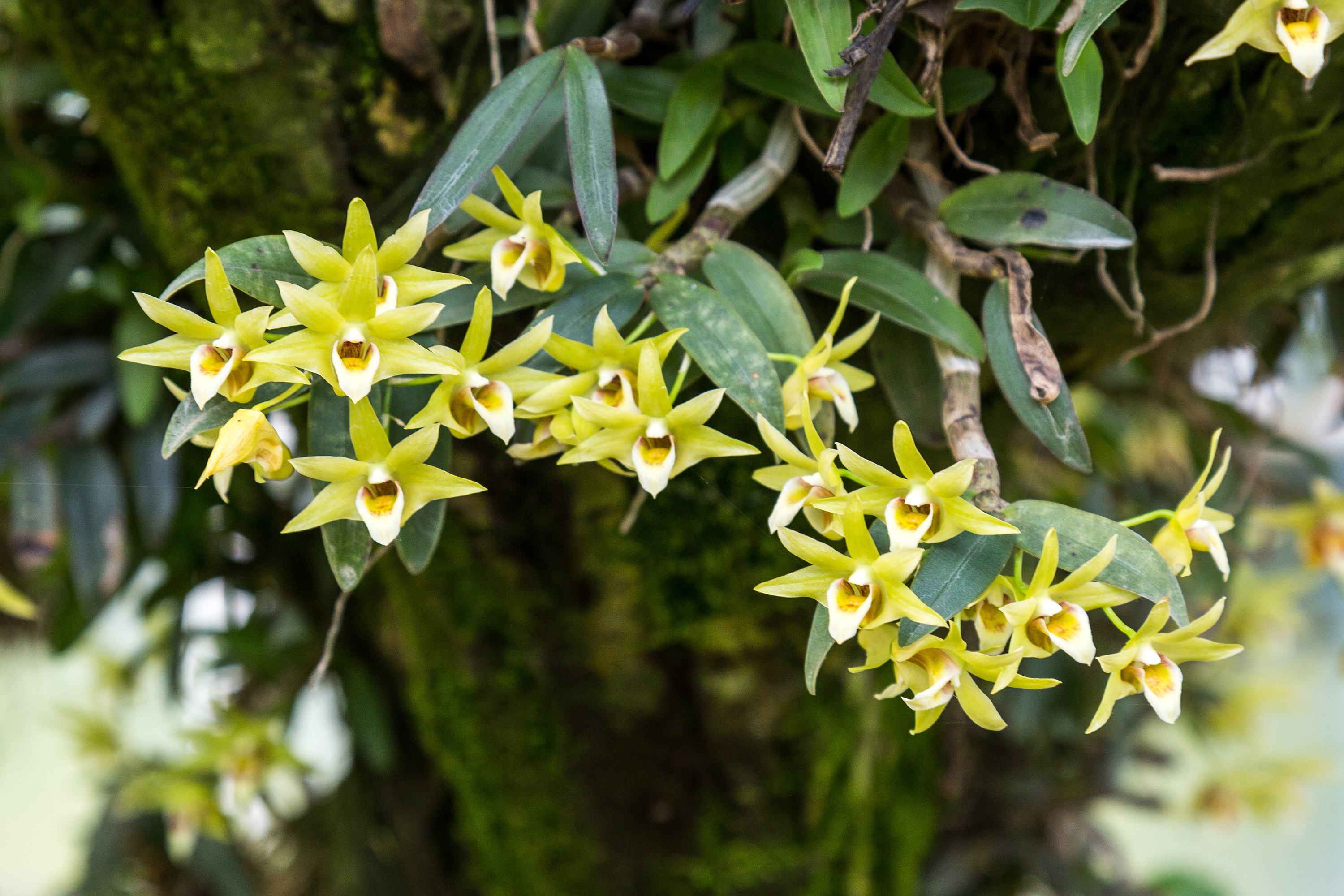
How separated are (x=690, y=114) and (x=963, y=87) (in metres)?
0.17

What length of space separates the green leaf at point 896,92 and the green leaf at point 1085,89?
0.23 feet

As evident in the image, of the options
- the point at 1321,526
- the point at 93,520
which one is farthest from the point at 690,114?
the point at 93,520

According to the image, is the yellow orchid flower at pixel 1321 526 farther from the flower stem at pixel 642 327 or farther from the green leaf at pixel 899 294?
the flower stem at pixel 642 327

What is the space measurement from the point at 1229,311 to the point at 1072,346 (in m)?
0.18

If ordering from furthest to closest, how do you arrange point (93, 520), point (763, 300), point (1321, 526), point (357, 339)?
point (93, 520) < point (1321, 526) < point (763, 300) < point (357, 339)

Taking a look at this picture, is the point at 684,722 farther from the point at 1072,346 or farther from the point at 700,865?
the point at 1072,346

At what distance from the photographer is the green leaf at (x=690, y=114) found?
54cm

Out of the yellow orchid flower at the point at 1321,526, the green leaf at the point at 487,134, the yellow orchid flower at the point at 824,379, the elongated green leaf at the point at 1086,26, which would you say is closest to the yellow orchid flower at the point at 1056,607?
the yellow orchid flower at the point at 824,379

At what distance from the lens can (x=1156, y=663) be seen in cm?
41

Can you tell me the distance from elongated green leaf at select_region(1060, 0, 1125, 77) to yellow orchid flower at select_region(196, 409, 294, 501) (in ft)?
1.39

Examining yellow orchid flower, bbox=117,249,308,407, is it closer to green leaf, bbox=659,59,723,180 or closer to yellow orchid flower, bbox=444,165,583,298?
yellow orchid flower, bbox=444,165,583,298

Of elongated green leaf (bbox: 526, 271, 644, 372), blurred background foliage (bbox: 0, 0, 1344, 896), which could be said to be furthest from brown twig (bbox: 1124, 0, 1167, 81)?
elongated green leaf (bbox: 526, 271, 644, 372)

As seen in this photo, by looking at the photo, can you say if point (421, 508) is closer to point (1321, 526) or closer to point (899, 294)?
point (899, 294)

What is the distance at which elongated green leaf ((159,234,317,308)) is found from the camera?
0.41m
